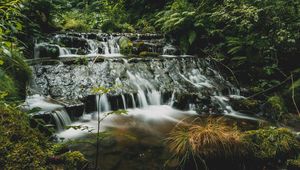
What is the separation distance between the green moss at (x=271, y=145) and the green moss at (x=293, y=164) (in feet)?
0.60

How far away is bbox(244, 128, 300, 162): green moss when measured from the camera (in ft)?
11.9

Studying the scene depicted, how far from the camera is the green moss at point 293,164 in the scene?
3.44m

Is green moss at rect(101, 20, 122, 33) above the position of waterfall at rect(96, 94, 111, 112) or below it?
above

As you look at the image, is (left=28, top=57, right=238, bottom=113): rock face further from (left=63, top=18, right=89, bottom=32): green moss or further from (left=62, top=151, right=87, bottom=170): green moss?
(left=63, top=18, right=89, bottom=32): green moss

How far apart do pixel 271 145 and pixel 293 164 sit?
38 centimetres

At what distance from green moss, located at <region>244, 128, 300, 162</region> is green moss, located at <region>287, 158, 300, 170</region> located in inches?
7.3

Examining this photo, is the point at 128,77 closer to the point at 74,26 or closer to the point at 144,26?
the point at 74,26

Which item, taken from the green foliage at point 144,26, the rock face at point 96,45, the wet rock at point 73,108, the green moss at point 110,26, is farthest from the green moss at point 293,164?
the green moss at point 110,26

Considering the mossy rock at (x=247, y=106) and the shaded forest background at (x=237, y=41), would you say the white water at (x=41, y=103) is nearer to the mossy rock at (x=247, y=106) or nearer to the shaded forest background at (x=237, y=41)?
the shaded forest background at (x=237, y=41)

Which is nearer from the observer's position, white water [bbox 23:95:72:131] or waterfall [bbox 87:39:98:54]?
white water [bbox 23:95:72:131]

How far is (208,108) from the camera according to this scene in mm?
6797

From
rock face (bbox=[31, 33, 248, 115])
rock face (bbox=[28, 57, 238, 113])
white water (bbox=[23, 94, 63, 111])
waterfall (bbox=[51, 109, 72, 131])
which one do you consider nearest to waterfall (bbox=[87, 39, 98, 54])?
rock face (bbox=[31, 33, 248, 115])

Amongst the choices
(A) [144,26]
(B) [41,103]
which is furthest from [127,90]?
(A) [144,26]

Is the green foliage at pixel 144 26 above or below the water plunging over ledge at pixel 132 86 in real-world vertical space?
above
